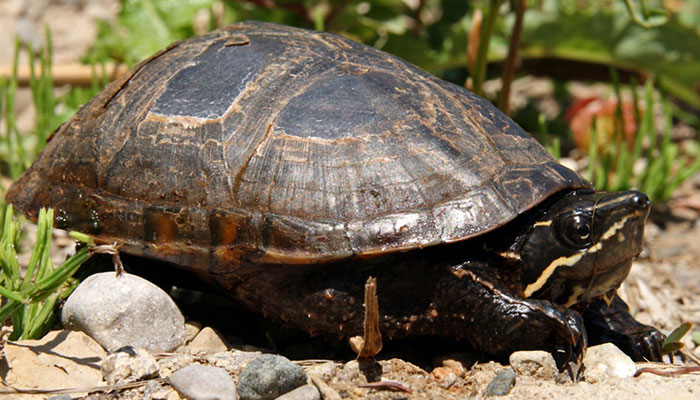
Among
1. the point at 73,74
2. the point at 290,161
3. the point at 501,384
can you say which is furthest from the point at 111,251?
the point at 73,74

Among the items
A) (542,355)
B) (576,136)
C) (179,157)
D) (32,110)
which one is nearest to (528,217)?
(542,355)

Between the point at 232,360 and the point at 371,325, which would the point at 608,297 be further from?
the point at 232,360

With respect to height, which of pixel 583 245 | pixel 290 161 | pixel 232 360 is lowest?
pixel 232 360

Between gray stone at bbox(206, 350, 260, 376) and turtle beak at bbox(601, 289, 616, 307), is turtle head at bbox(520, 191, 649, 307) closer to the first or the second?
turtle beak at bbox(601, 289, 616, 307)

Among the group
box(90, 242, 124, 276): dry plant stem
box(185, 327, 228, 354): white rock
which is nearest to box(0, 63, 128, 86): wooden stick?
box(90, 242, 124, 276): dry plant stem

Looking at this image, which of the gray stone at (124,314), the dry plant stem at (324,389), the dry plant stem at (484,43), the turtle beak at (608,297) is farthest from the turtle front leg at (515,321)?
the dry plant stem at (484,43)

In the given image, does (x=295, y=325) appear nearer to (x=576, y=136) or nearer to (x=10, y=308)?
(x=10, y=308)
